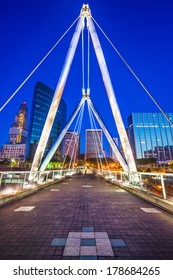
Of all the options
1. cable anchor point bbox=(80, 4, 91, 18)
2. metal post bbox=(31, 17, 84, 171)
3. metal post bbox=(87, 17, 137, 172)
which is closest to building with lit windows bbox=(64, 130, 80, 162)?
metal post bbox=(31, 17, 84, 171)

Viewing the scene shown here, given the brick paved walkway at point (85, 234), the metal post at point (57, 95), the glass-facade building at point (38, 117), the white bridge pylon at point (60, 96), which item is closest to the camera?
the brick paved walkway at point (85, 234)

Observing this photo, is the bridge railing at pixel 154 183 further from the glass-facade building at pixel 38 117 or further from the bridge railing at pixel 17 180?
the glass-facade building at pixel 38 117

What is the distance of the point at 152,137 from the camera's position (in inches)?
3932

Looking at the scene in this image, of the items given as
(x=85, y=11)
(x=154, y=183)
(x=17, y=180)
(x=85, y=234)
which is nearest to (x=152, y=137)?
(x=85, y=11)

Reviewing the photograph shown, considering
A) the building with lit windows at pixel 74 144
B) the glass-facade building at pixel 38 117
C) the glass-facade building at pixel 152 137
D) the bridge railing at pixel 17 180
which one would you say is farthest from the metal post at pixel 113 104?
the glass-facade building at pixel 152 137

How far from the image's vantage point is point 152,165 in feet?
299

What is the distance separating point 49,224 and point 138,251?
7.85 feet

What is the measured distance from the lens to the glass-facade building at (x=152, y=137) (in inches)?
3915

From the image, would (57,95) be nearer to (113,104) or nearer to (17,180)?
(113,104)

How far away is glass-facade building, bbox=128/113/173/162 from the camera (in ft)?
326

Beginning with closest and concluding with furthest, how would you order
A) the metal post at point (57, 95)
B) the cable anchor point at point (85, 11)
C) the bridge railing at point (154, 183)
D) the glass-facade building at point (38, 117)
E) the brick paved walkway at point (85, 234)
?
the brick paved walkway at point (85, 234) < the bridge railing at point (154, 183) < the metal post at point (57, 95) < the cable anchor point at point (85, 11) < the glass-facade building at point (38, 117)
